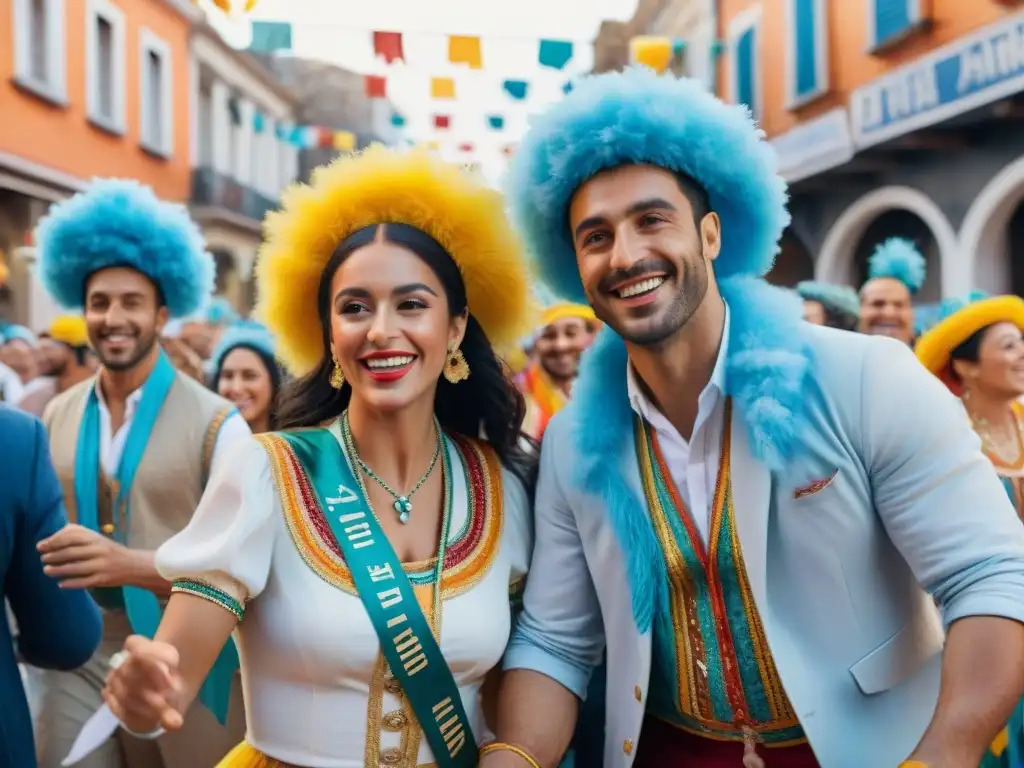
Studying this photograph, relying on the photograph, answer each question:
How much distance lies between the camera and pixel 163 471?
3.30 m

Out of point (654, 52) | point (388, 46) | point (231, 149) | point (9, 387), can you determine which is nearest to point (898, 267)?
point (654, 52)

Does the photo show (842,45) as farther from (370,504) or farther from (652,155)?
(370,504)

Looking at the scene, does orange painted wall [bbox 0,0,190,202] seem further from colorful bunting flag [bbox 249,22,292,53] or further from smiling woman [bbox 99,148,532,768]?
smiling woman [bbox 99,148,532,768]

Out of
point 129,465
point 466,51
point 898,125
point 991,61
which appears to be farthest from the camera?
point 898,125

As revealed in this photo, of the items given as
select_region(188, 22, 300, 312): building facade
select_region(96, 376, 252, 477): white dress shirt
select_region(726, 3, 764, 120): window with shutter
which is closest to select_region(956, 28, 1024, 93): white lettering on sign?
select_region(726, 3, 764, 120): window with shutter

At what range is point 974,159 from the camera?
963 cm

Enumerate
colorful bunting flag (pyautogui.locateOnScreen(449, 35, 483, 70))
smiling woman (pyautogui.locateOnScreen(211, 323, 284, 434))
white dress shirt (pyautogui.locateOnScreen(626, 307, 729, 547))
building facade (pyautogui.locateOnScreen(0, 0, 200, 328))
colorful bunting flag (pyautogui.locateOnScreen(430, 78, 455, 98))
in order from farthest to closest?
building facade (pyautogui.locateOnScreen(0, 0, 200, 328)) < colorful bunting flag (pyautogui.locateOnScreen(430, 78, 455, 98)) < colorful bunting flag (pyautogui.locateOnScreen(449, 35, 483, 70)) < smiling woman (pyautogui.locateOnScreen(211, 323, 284, 434)) < white dress shirt (pyautogui.locateOnScreen(626, 307, 729, 547))

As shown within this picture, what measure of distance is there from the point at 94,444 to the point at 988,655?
2.92 meters

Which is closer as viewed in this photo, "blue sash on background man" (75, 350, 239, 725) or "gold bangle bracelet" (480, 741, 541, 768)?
"gold bangle bracelet" (480, 741, 541, 768)

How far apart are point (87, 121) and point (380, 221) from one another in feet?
45.5

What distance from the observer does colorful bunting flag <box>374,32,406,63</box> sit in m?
8.64

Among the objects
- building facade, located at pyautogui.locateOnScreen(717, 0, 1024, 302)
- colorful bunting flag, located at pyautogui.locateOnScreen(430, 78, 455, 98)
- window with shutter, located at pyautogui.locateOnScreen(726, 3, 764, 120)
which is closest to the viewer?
building facade, located at pyautogui.locateOnScreen(717, 0, 1024, 302)

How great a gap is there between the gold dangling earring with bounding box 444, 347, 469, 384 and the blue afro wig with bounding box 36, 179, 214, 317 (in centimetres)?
179

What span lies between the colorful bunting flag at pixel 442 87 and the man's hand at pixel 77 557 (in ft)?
26.6
